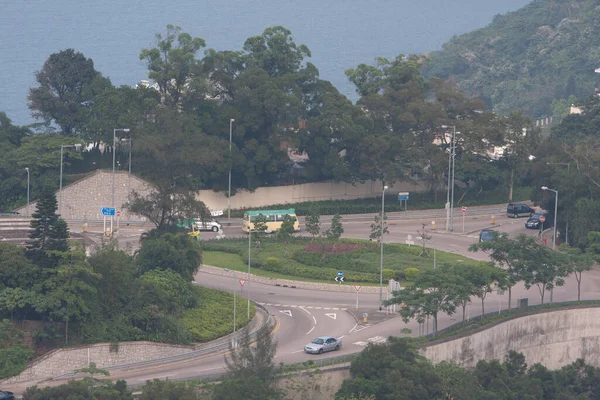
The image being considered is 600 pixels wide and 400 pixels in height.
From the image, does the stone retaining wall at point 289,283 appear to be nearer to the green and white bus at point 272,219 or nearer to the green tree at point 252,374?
the green and white bus at point 272,219

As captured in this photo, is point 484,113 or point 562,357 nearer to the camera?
point 562,357

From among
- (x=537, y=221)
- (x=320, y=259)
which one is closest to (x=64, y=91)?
(x=320, y=259)

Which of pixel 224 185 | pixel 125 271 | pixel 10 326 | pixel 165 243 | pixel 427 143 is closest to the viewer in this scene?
pixel 10 326

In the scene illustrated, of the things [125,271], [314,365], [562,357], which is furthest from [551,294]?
[125,271]

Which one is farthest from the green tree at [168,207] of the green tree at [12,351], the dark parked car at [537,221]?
the dark parked car at [537,221]

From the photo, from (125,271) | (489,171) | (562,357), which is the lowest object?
(562,357)

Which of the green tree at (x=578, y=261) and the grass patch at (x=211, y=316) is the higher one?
the green tree at (x=578, y=261)

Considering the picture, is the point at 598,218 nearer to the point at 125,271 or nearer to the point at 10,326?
the point at 125,271

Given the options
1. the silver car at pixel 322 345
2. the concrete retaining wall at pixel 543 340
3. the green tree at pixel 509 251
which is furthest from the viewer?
the green tree at pixel 509 251
